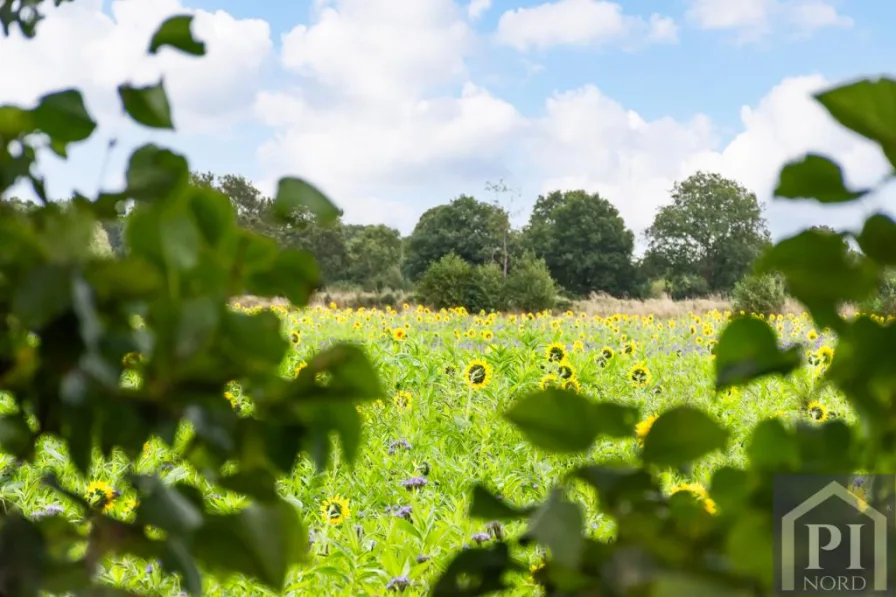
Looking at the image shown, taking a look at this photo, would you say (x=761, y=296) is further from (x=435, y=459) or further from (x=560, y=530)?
(x=560, y=530)

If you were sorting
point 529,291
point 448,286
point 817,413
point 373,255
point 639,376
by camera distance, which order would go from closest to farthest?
point 817,413, point 639,376, point 448,286, point 529,291, point 373,255

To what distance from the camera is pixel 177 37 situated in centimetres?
36

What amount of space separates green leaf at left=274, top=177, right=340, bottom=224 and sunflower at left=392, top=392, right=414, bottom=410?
9.48 ft

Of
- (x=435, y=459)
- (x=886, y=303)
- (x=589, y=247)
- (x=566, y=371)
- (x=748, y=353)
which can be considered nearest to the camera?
(x=748, y=353)

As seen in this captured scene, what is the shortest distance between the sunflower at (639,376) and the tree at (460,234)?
85.3 ft

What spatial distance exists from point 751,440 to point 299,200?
23 cm

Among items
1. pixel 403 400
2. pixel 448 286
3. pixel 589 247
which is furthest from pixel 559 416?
pixel 589 247

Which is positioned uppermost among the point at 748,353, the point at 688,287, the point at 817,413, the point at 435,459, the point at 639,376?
the point at 688,287

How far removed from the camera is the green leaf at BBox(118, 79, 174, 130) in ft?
1.17

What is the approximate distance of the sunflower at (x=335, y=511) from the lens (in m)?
2.05

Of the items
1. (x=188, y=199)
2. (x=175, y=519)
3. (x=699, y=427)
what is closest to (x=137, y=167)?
(x=188, y=199)

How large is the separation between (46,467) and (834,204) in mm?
2639

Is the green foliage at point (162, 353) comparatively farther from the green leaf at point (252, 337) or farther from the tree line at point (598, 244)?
the tree line at point (598, 244)

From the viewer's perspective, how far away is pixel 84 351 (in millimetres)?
304
